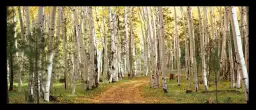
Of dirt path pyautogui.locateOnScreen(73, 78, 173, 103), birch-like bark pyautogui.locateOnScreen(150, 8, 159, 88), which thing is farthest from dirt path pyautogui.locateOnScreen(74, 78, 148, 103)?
birch-like bark pyautogui.locateOnScreen(150, 8, 159, 88)

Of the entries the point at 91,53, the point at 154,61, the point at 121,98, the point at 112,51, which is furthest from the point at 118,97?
the point at 112,51

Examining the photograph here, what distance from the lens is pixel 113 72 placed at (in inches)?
1121

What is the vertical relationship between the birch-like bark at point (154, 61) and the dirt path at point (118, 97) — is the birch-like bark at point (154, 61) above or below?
above

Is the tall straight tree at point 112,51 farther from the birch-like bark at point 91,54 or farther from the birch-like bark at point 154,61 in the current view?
the birch-like bark at point 154,61

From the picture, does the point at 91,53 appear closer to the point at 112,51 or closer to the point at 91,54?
the point at 91,54

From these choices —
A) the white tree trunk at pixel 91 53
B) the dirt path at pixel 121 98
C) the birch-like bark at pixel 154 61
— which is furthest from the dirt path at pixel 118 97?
the birch-like bark at pixel 154 61

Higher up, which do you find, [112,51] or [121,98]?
[112,51]

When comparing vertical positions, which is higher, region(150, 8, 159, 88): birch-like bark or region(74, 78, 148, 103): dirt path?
region(150, 8, 159, 88): birch-like bark

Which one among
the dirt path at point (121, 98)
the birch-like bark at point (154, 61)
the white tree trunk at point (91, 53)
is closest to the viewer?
the dirt path at point (121, 98)

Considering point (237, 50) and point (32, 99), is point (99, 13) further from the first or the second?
point (237, 50)

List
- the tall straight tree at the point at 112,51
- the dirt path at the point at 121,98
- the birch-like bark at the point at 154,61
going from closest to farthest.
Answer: the dirt path at the point at 121,98 → the birch-like bark at the point at 154,61 → the tall straight tree at the point at 112,51

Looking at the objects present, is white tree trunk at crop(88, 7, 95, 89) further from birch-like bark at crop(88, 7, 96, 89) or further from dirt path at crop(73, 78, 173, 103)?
dirt path at crop(73, 78, 173, 103)
